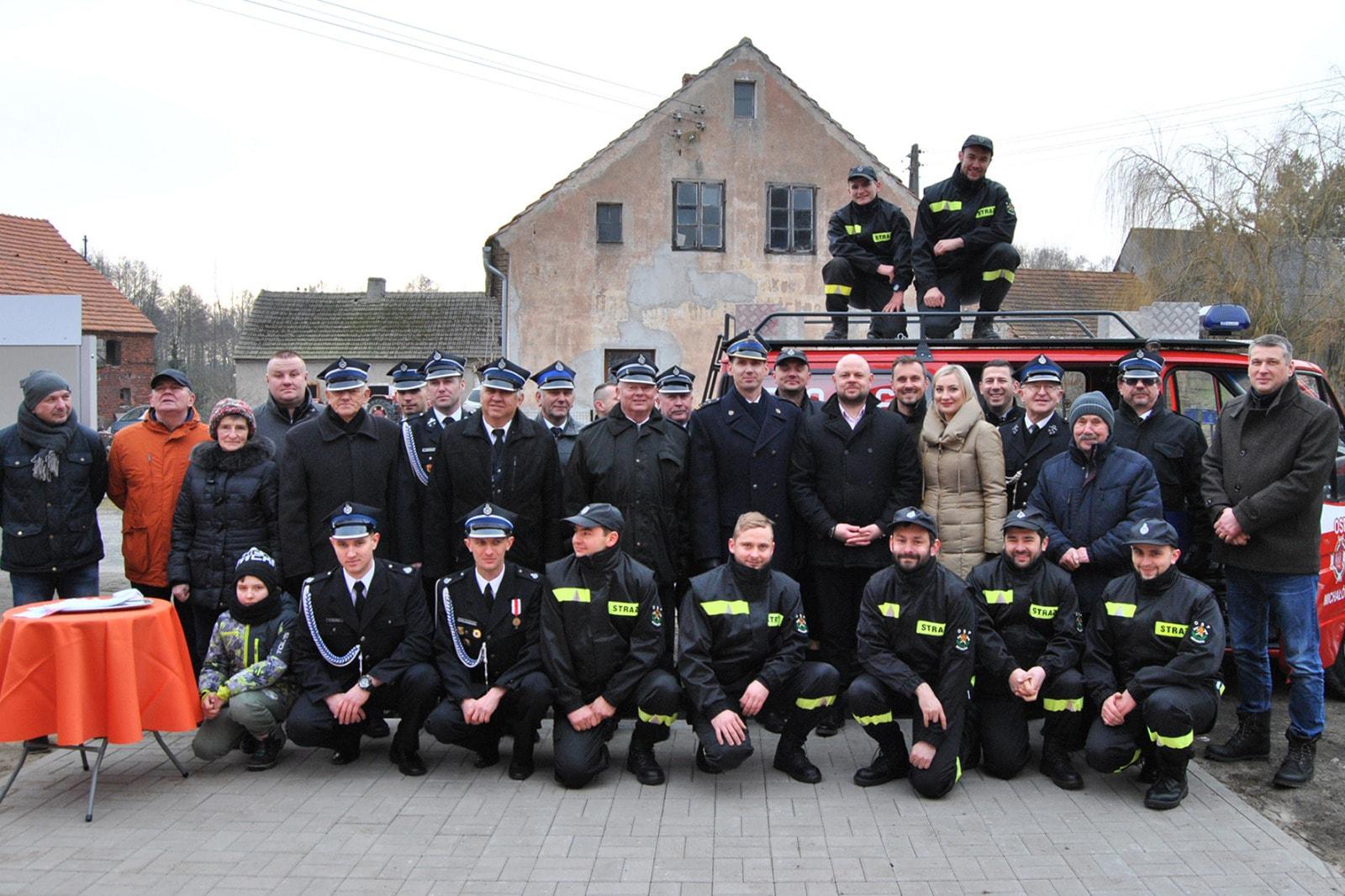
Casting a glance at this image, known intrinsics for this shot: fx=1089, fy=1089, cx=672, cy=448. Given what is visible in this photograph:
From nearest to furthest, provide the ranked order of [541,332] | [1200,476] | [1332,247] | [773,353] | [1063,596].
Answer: [1063,596]
[1200,476]
[773,353]
[1332,247]
[541,332]

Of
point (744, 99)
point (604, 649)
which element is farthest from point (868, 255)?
point (744, 99)

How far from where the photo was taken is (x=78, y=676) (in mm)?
5211

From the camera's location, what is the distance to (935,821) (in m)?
5.09

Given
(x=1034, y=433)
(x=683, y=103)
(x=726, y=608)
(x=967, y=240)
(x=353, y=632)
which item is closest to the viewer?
(x=726, y=608)

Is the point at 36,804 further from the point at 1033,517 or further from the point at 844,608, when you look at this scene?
the point at 1033,517

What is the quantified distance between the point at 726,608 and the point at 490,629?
4.15 ft

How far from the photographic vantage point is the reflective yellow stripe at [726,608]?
5723 mm

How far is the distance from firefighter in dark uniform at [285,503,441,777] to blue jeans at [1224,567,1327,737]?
4.41 m

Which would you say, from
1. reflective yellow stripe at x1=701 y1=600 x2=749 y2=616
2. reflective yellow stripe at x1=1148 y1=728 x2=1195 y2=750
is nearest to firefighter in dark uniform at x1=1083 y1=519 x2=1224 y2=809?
reflective yellow stripe at x1=1148 y1=728 x2=1195 y2=750

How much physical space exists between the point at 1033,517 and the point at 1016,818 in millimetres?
1638

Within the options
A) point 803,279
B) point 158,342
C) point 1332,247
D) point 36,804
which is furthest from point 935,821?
point 158,342

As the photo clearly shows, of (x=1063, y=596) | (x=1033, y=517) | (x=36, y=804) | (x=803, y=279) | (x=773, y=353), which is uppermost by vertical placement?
(x=803, y=279)

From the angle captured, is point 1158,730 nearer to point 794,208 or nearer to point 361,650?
point 361,650

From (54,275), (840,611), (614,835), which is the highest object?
(54,275)
